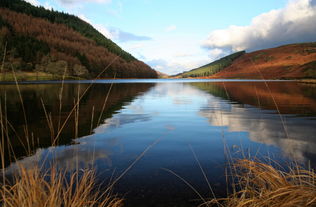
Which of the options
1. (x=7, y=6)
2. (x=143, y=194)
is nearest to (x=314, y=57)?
(x=143, y=194)

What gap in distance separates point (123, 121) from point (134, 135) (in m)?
3.33

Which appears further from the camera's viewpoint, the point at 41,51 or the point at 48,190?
the point at 41,51

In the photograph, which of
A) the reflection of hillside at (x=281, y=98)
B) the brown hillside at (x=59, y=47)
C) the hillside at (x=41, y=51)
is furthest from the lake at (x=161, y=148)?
the brown hillside at (x=59, y=47)

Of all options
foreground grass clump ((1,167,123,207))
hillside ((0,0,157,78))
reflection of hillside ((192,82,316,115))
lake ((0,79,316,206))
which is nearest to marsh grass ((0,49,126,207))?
foreground grass clump ((1,167,123,207))

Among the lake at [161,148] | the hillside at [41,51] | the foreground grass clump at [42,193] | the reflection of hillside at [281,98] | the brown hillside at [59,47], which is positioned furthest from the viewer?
the brown hillside at [59,47]

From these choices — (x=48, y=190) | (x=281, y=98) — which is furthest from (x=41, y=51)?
(x=48, y=190)

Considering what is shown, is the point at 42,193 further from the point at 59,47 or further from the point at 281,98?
the point at 59,47

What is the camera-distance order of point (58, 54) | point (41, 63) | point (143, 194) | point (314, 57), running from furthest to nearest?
1. point (314, 57)
2. point (58, 54)
3. point (41, 63)
4. point (143, 194)

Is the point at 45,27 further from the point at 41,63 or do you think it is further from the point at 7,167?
the point at 7,167

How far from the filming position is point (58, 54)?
138750 mm

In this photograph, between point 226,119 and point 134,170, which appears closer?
point 134,170

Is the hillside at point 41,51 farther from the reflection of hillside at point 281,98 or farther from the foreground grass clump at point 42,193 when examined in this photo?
the foreground grass clump at point 42,193

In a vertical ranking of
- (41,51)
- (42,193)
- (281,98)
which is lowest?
(42,193)

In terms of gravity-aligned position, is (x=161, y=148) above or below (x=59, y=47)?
below
